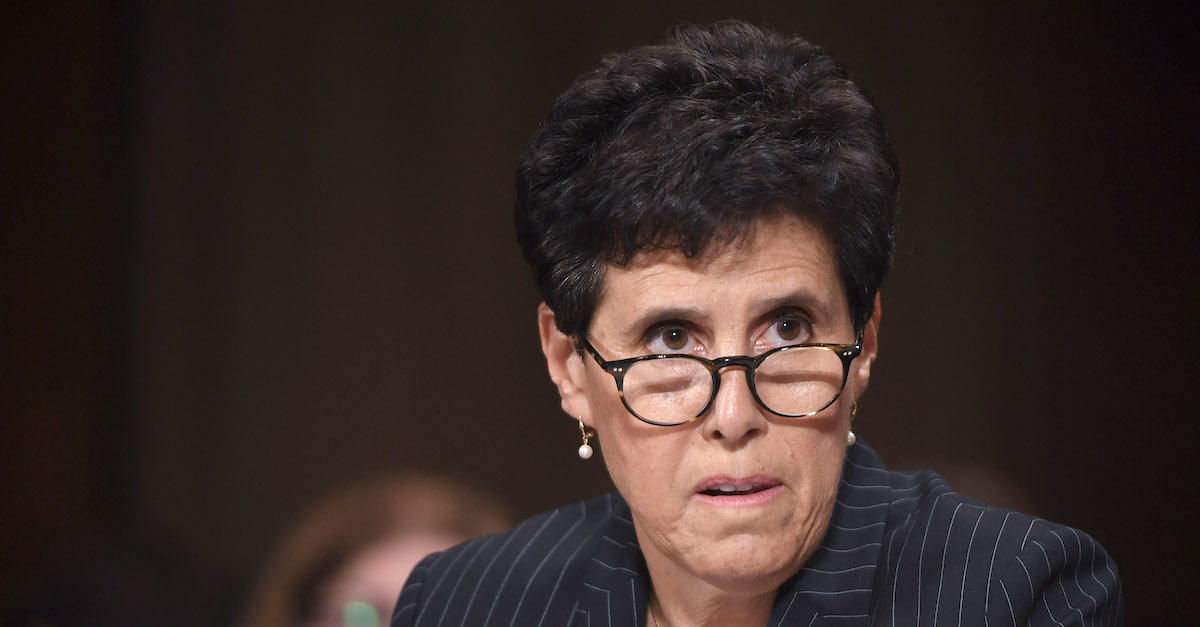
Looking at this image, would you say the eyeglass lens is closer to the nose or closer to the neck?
the nose

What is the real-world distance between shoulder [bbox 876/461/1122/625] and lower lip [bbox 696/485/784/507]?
9.0 inches

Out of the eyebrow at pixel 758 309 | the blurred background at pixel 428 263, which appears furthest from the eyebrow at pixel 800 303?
the blurred background at pixel 428 263

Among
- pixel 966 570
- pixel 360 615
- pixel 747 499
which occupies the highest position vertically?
pixel 747 499

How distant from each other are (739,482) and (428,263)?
2.01 meters

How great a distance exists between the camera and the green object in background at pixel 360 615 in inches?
114

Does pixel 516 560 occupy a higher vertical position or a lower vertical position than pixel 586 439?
lower

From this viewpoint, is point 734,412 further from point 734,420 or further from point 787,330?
point 787,330

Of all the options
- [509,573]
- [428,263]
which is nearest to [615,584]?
[509,573]

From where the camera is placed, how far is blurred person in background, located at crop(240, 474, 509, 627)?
297 cm

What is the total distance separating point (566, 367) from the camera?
5.42 ft

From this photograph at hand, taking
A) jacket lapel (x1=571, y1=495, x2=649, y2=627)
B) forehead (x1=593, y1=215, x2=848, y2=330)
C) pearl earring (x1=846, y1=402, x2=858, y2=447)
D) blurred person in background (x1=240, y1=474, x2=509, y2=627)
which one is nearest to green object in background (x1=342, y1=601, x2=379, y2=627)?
blurred person in background (x1=240, y1=474, x2=509, y2=627)

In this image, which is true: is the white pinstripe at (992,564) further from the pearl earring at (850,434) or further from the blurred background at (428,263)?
the blurred background at (428,263)

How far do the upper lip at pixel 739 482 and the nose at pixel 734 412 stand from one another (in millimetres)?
45

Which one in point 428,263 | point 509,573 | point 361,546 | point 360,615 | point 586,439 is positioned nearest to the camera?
point 586,439
